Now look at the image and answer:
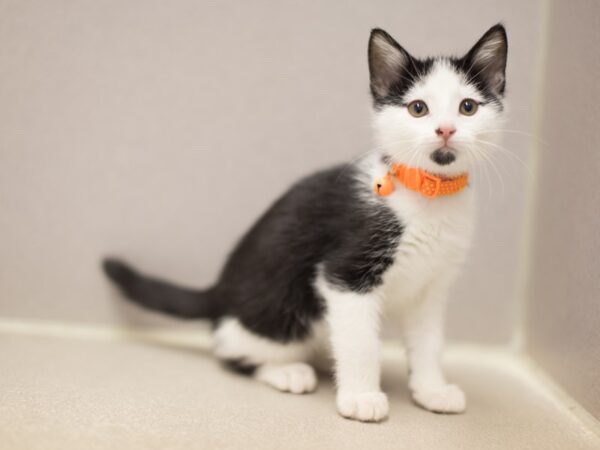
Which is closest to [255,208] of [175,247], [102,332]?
[175,247]

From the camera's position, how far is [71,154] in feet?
6.20

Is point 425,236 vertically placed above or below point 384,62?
below

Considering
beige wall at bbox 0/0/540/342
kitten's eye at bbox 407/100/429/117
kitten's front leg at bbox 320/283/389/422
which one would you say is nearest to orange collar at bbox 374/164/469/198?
kitten's eye at bbox 407/100/429/117

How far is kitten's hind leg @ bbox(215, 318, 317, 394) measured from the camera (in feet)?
5.04

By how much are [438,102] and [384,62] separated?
0.19 m

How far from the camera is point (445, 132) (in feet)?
4.01

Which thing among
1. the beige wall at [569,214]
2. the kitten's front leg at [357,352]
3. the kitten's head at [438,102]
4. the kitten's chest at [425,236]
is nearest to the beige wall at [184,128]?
the beige wall at [569,214]

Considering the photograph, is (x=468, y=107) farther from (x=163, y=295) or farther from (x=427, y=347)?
(x=163, y=295)

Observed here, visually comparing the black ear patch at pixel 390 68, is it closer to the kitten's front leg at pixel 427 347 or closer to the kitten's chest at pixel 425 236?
the kitten's chest at pixel 425 236

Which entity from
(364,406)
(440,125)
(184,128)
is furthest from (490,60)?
(184,128)

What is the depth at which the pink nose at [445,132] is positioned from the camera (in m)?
1.22

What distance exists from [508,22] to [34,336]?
177 cm

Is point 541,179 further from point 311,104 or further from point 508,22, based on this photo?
point 311,104

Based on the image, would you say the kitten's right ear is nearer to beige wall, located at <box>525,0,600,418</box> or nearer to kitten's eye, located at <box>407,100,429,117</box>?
kitten's eye, located at <box>407,100,429,117</box>
